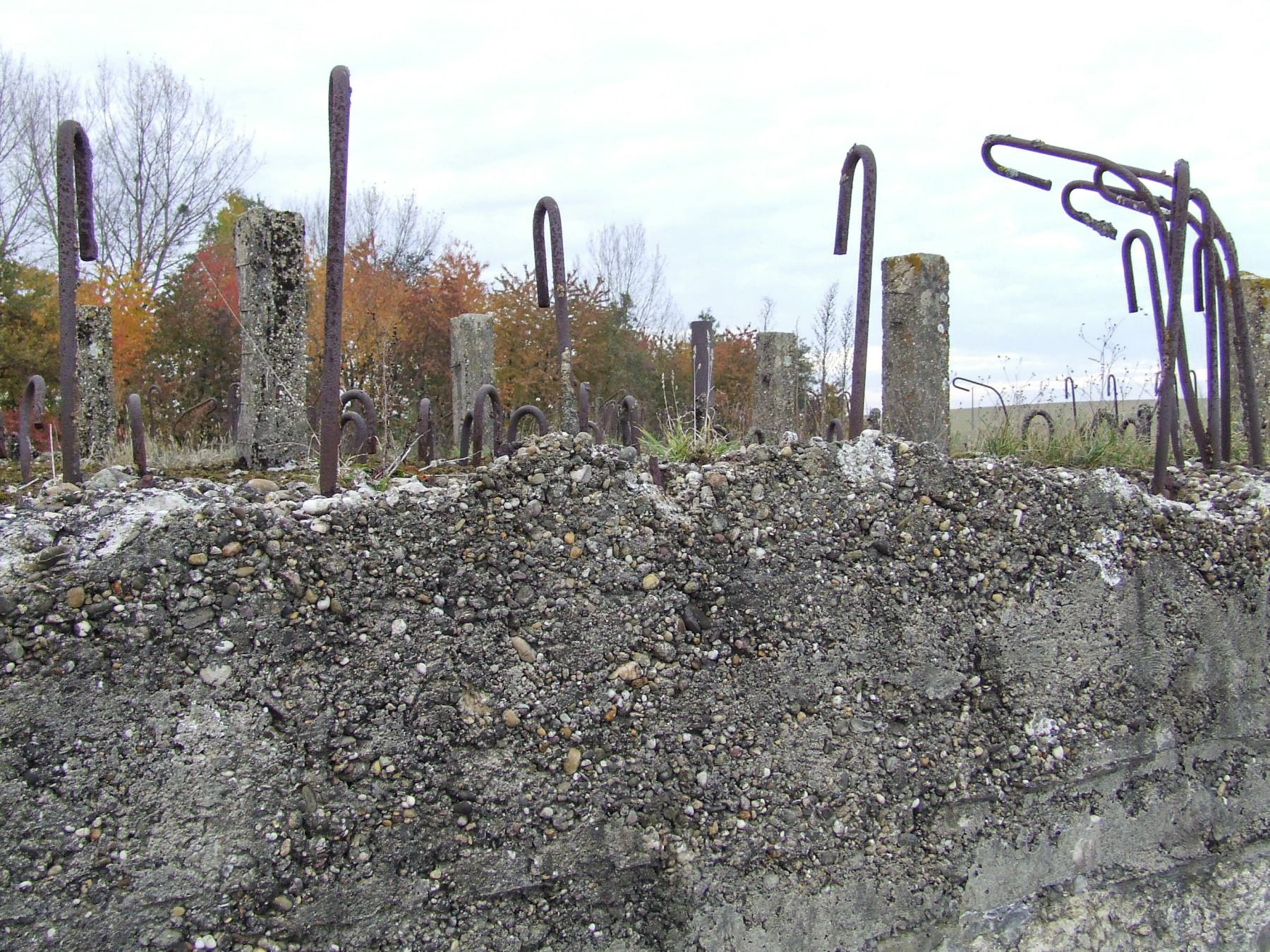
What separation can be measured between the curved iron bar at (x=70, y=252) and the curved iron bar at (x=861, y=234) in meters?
1.90

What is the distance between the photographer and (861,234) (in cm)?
260

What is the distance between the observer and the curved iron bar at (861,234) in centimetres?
257

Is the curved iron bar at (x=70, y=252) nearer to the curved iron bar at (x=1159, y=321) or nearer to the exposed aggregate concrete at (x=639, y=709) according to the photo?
the exposed aggregate concrete at (x=639, y=709)

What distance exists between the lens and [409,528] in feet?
6.30

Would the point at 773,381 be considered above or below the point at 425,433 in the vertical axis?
above

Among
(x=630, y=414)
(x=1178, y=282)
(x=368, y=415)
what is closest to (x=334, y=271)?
(x=368, y=415)

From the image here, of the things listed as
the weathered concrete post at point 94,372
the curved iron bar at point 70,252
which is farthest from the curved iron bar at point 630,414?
the weathered concrete post at point 94,372

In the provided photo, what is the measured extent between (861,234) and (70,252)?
201 cm

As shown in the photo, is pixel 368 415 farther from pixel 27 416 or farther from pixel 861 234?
pixel 861 234

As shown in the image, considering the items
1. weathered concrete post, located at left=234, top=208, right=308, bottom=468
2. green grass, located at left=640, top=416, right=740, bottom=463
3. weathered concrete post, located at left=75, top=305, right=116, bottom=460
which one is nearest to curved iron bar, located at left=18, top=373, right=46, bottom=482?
green grass, located at left=640, top=416, right=740, bottom=463

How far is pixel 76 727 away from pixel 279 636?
369 millimetres

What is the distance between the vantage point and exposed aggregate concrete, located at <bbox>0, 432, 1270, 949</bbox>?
1.65 metres

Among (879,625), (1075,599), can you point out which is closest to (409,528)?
(879,625)

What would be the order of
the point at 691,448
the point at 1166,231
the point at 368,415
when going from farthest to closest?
the point at 1166,231
the point at 691,448
the point at 368,415
